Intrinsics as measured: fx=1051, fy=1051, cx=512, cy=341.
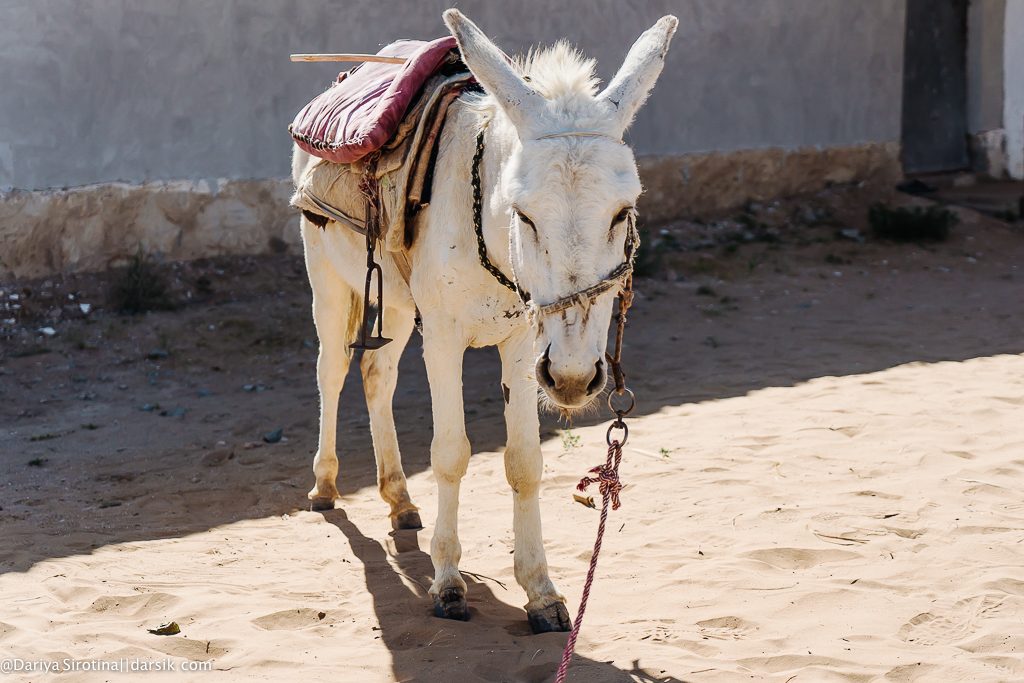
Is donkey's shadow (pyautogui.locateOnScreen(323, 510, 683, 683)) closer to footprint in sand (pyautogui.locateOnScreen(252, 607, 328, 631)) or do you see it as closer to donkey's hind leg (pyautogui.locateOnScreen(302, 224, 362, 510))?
footprint in sand (pyautogui.locateOnScreen(252, 607, 328, 631))

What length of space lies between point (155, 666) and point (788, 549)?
2224 mm

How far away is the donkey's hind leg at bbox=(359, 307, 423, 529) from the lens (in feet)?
14.9

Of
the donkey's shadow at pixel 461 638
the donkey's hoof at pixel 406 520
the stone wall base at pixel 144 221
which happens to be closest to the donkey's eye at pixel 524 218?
the donkey's shadow at pixel 461 638

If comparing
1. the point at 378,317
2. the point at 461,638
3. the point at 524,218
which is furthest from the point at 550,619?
the point at 378,317

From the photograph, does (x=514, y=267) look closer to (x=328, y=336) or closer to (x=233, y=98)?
(x=328, y=336)

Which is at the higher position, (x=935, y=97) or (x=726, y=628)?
(x=935, y=97)

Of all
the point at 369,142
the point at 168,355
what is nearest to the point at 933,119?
the point at 168,355

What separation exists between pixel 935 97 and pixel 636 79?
34.9 feet

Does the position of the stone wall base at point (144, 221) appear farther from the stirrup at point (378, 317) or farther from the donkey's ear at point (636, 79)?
the donkey's ear at point (636, 79)

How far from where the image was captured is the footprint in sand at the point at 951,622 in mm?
3199

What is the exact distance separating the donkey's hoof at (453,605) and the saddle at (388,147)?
3.64ft

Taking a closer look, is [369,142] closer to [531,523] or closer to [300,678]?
[531,523]

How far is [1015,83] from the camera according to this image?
11.3 metres

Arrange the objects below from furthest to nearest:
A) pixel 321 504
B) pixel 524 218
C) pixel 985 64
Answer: pixel 985 64
pixel 321 504
pixel 524 218
